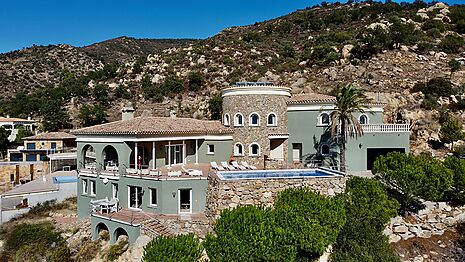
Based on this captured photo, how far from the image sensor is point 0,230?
2328 cm

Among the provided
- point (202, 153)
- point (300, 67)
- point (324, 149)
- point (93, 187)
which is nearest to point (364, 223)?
point (324, 149)

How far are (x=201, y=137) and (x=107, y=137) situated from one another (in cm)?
707

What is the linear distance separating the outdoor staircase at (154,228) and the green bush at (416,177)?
13.7 m

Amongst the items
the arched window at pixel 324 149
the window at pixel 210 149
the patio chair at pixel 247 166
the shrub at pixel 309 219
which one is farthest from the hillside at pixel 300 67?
the shrub at pixel 309 219

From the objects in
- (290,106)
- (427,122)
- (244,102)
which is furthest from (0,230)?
(427,122)

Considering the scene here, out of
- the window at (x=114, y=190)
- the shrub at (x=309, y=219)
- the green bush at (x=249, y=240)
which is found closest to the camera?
the green bush at (x=249, y=240)

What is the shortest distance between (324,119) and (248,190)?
11890 millimetres

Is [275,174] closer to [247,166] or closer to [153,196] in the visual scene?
[247,166]

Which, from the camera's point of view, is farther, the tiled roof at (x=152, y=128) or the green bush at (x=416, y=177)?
the tiled roof at (x=152, y=128)

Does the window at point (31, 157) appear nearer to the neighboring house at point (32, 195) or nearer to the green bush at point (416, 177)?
the neighboring house at point (32, 195)

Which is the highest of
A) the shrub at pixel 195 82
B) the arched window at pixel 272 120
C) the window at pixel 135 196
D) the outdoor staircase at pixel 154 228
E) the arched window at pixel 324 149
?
the shrub at pixel 195 82

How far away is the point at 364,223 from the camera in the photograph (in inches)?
759

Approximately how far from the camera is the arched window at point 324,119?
28.6m

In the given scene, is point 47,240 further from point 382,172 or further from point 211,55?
point 211,55
